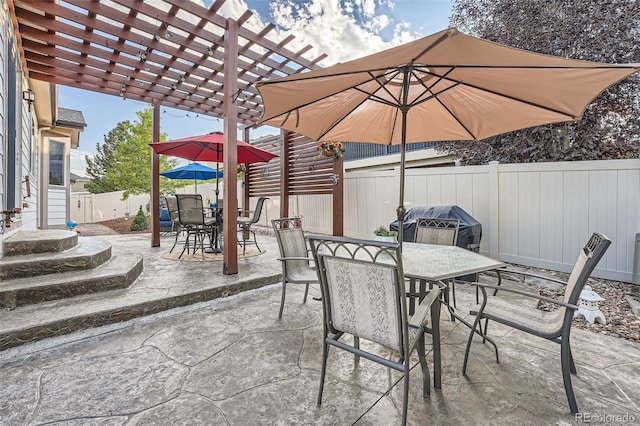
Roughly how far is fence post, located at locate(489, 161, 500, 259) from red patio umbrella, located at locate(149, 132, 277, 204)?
3.75 meters

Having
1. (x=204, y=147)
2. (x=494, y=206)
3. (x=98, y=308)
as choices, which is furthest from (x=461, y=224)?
(x=204, y=147)

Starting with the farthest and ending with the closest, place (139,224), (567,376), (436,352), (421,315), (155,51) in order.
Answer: (139,224) < (155,51) < (436,352) < (567,376) < (421,315)

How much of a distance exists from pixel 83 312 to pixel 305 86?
2.64m

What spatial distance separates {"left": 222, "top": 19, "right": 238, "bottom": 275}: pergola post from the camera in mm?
3727

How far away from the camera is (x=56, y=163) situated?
26.4ft

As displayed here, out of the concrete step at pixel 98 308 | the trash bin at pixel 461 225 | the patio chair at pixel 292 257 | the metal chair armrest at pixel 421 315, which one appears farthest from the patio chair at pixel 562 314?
the concrete step at pixel 98 308

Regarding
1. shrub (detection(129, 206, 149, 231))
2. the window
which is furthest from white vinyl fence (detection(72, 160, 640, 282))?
the window

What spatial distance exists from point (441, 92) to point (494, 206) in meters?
2.90

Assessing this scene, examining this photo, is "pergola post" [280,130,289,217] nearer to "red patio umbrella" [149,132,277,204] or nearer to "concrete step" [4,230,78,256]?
"red patio umbrella" [149,132,277,204]

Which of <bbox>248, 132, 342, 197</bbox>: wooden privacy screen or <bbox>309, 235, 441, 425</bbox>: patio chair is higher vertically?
<bbox>248, 132, 342, 197</bbox>: wooden privacy screen

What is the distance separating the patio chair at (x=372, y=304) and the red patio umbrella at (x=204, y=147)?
3805 mm

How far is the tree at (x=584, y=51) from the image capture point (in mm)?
4164

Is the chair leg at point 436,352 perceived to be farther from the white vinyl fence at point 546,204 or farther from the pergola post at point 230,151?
the white vinyl fence at point 546,204

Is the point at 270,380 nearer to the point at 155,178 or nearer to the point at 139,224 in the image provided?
the point at 155,178
